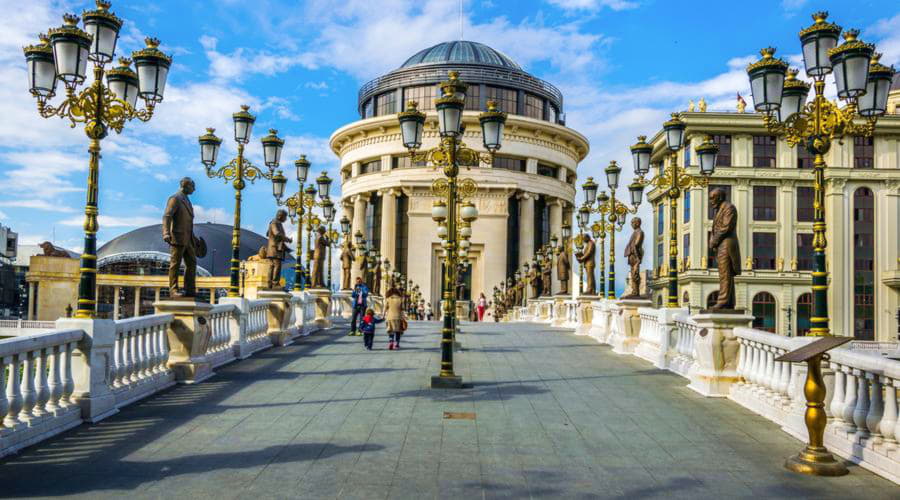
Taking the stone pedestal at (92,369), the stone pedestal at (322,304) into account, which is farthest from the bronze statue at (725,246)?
the stone pedestal at (322,304)

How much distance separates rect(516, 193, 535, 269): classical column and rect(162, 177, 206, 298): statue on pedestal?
188 feet

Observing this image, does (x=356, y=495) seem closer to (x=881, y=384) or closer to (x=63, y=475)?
Answer: (x=63, y=475)

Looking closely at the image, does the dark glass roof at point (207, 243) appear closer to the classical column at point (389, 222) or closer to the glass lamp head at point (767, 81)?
the classical column at point (389, 222)

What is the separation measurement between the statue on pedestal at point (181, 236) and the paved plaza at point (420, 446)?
5.39 feet

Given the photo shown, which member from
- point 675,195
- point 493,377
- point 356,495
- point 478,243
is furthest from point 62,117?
point 478,243

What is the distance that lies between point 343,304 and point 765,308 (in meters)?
40.9

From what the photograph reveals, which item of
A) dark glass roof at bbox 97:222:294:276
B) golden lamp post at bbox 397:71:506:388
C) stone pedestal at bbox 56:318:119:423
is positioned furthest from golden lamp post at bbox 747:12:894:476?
dark glass roof at bbox 97:222:294:276

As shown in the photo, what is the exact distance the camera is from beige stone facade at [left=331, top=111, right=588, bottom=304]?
6800 cm

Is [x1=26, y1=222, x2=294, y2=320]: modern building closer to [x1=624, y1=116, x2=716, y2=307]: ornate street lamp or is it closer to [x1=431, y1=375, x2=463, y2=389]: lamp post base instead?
[x1=624, y1=116, x2=716, y2=307]: ornate street lamp

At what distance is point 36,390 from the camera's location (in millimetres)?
7465

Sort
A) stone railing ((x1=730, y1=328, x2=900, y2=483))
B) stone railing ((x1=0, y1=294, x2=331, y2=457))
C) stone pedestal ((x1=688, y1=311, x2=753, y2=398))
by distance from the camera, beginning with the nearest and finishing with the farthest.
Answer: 1. stone railing ((x1=730, y1=328, x2=900, y2=483))
2. stone railing ((x1=0, y1=294, x2=331, y2=457))
3. stone pedestal ((x1=688, y1=311, x2=753, y2=398))

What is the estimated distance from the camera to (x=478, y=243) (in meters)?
68.7

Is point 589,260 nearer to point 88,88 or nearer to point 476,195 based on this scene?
point 88,88

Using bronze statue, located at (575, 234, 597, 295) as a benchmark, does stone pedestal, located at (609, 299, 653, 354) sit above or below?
below
